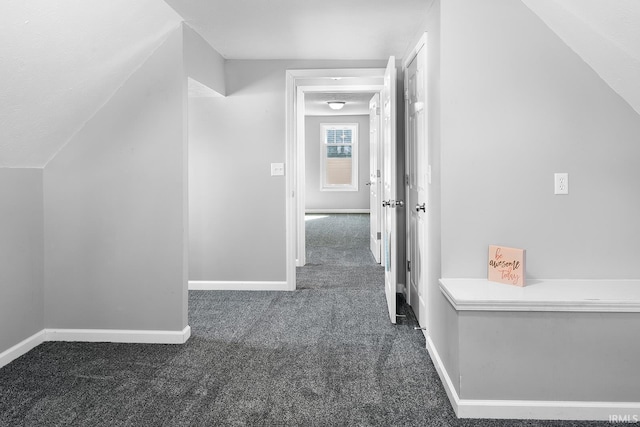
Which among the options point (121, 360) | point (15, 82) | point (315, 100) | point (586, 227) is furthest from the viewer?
point (315, 100)

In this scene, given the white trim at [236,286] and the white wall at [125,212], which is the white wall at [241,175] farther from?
the white wall at [125,212]

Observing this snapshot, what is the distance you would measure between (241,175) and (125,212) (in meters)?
1.53

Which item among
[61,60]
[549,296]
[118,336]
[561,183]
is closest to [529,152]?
[561,183]

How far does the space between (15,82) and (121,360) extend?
1626 millimetres

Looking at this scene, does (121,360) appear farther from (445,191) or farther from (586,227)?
(586,227)

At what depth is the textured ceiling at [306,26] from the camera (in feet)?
9.90

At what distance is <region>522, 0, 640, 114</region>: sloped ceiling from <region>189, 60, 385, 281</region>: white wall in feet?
7.77

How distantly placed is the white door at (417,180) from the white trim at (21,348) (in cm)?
256

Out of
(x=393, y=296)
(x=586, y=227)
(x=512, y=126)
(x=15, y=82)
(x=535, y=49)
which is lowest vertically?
(x=393, y=296)

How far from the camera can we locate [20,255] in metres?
2.97

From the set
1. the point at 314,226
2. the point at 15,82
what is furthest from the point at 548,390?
the point at 314,226

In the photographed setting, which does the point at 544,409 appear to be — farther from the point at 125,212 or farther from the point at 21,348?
the point at 21,348

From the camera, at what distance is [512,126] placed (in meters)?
2.47

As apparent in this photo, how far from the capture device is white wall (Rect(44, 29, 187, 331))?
→ 10.3ft
